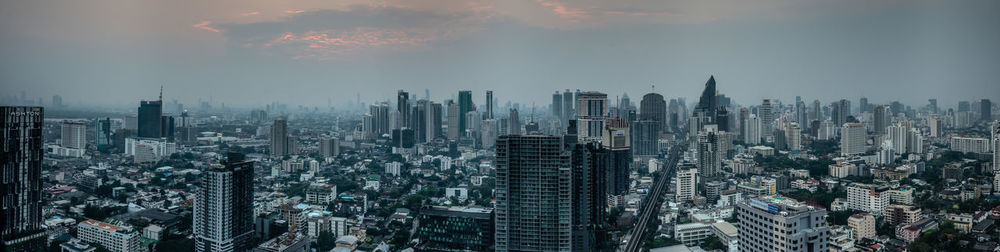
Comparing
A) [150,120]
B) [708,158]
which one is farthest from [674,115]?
[150,120]

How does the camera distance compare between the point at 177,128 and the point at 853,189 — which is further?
the point at 177,128

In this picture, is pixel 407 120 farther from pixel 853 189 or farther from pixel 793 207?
pixel 793 207

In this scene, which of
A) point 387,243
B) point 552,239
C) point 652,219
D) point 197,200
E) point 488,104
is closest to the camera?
point 552,239

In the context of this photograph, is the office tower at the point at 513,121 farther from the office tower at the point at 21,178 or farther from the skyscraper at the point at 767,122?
the office tower at the point at 21,178

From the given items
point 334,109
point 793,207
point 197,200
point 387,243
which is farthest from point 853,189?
point 334,109

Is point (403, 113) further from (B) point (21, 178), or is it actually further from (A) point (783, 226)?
(A) point (783, 226)

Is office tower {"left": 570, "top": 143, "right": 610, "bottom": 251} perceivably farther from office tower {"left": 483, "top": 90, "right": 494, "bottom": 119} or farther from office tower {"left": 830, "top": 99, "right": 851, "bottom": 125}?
office tower {"left": 830, "top": 99, "right": 851, "bottom": 125}
